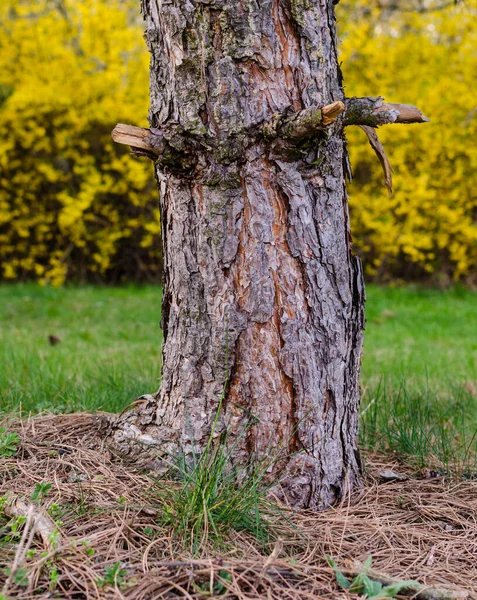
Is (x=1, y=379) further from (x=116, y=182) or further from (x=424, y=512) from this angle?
(x=116, y=182)

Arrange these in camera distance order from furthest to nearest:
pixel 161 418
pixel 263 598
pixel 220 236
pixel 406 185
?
1. pixel 406 185
2. pixel 161 418
3. pixel 220 236
4. pixel 263 598

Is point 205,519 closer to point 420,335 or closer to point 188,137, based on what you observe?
point 188,137

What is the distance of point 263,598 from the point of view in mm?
1420

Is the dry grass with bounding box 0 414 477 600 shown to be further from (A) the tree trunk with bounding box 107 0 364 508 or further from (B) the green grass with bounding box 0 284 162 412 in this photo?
(B) the green grass with bounding box 0 284 162 412

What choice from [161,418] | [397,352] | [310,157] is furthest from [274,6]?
[397,352]

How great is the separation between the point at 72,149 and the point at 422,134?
157 inches

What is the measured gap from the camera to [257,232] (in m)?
1.86

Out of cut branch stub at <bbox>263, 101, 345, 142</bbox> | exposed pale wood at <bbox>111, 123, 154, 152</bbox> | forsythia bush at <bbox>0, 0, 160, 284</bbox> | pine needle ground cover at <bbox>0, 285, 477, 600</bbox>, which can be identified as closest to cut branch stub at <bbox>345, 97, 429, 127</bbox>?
cut branch stub at <bbox>263, 101, 345, 142</bbox>

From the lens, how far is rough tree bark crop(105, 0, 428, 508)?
1829 millimetres

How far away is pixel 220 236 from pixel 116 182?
20.4 ft

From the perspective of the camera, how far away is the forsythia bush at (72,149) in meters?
7.44

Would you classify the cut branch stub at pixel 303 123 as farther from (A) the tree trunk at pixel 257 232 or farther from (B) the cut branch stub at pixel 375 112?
(B) the cut branch stub at pixel 375 112

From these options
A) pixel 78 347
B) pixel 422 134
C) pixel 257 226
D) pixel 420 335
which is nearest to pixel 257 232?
pixel 257 226

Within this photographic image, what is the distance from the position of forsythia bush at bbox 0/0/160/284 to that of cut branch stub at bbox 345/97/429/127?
5771 millimetres
